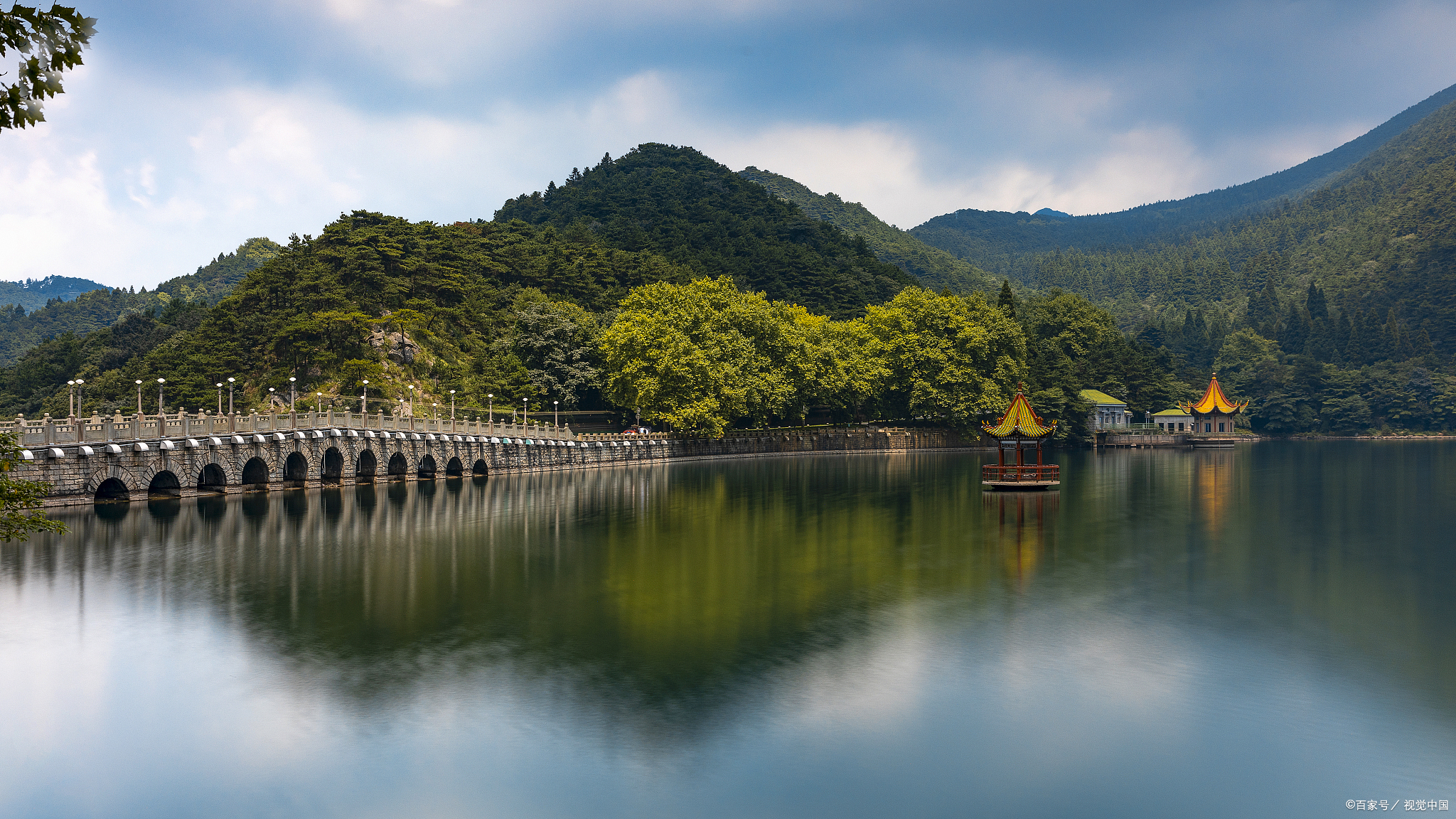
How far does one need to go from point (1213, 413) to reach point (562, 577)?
12553 cm

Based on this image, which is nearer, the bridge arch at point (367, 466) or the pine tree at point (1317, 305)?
the bridge arch at point (367, 466)

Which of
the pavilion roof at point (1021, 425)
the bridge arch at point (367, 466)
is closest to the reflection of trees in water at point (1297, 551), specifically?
the pavilion roof at point (1021, 425)

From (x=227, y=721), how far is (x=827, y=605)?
15737 millimetres

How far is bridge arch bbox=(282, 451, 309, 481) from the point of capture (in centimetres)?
5912

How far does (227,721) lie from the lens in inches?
792

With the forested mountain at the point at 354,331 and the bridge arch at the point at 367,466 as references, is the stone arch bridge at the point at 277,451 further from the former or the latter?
the forested mountain at the point at 354,331

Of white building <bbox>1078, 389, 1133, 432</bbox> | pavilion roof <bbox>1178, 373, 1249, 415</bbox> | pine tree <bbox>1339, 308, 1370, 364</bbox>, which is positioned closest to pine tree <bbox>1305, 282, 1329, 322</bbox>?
pine tree <bbox>1339, 308, 1370, 364</bbox>

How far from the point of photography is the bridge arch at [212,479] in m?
53.7

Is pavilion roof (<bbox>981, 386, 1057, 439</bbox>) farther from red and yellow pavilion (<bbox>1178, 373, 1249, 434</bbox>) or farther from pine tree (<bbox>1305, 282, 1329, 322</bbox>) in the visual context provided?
pine tree (<bbox>1305, 282, 1329, 322</bbox>)

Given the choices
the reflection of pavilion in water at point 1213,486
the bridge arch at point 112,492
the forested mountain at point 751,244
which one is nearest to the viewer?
the bridge arch at point 112,492

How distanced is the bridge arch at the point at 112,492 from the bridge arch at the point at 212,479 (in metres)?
3.98

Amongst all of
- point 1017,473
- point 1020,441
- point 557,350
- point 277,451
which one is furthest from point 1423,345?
point 277,451

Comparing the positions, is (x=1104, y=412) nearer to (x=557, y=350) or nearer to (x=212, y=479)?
(x=557, y=350)

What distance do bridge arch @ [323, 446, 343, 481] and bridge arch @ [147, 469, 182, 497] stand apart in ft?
30.8
